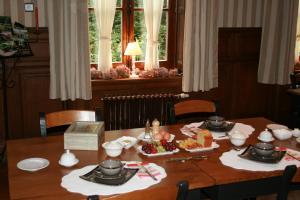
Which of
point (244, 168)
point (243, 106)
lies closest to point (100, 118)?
point (244, 168)

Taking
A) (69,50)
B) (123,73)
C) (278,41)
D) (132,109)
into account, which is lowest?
(132,109)

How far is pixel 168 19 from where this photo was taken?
4527mm

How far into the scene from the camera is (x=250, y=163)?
2.12 m

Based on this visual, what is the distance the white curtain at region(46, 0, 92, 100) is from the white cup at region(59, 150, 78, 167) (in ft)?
6.29

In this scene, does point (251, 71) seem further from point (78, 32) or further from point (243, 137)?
point (243, 137)

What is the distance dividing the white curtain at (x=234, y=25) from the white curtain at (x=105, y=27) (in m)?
0.82

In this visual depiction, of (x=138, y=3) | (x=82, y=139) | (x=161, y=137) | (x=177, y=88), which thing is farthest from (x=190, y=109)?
(x=138, y=3)

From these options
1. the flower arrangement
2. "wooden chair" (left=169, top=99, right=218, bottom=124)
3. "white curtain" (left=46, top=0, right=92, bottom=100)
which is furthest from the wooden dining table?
the flower arrangement

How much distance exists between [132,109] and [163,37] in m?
0.95

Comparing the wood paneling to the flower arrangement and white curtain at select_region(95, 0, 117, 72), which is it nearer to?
the flower arrangement

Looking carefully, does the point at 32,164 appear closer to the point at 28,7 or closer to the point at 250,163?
the point at 250,163

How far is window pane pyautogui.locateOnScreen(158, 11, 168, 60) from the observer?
4.52 m

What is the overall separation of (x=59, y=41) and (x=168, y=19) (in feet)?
4.37

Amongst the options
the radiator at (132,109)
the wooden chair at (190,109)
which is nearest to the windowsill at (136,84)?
the radiator at (132,109)
